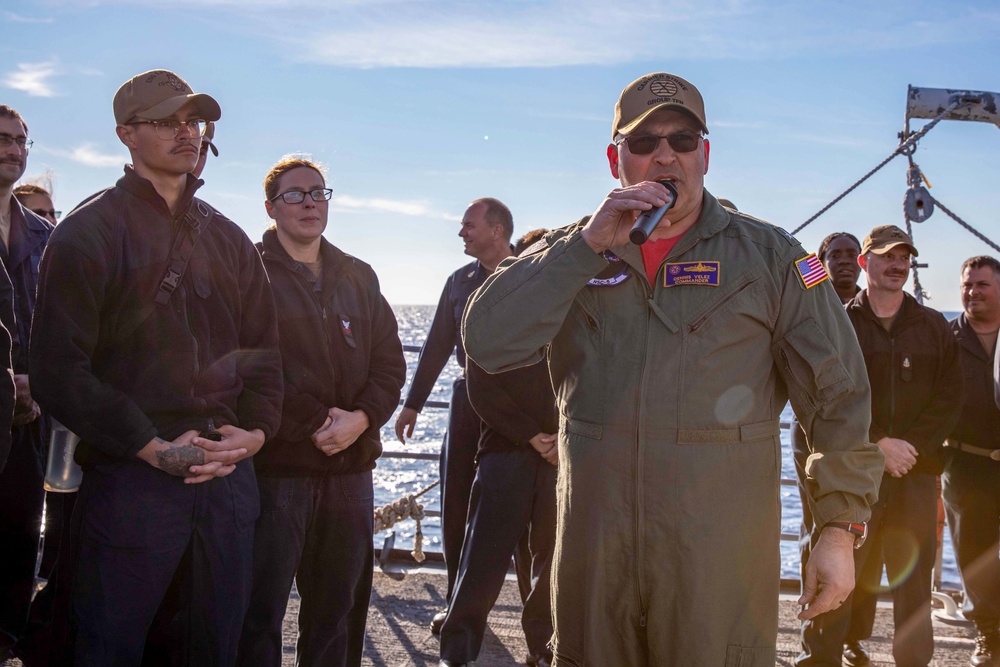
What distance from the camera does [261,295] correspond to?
11.6 ft

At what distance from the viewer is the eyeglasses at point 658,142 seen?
8.66 feet

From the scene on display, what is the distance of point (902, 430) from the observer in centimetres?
498

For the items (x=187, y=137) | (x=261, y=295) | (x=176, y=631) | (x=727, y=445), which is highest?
(x=187, y=137)

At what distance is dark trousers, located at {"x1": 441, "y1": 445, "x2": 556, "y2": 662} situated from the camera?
468 centimetres

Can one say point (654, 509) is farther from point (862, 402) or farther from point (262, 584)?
point (262, 584)

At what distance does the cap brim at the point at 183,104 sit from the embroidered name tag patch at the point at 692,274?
1.76m

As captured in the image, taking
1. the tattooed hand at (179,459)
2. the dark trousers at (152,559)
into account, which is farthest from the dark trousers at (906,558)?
the tattooed hand at (179,459)

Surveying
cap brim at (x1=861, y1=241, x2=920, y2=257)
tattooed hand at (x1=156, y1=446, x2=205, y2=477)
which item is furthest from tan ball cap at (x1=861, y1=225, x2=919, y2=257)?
tattooed hand at (x1=156, y1=446, x2=205, y2=477)

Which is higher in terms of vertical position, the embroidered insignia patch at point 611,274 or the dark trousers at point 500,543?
the embroidered insignia patch at point 611,274

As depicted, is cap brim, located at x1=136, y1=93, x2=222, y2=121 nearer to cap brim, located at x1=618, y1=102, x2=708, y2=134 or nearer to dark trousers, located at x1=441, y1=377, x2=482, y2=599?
cap brim, located at x1=618, y1=102, x2=708, y2=134

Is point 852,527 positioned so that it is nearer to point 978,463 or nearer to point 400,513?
point 978,463

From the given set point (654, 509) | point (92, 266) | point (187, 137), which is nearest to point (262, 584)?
point (92, 266)

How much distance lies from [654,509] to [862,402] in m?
0.62

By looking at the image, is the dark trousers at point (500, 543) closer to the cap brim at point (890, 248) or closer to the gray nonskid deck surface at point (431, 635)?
the gray nonskid deck surface at point (431, 635)
